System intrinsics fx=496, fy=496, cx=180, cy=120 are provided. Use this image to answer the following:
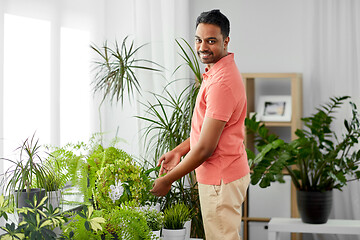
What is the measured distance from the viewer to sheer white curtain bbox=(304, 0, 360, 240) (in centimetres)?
415

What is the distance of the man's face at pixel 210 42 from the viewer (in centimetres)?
187

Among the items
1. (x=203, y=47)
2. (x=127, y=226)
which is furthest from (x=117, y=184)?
(x=203, y=47)

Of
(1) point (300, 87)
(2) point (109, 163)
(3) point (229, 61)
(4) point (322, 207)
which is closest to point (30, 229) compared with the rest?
(2) point (109, 163)

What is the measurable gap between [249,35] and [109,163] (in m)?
Answer: 2.61

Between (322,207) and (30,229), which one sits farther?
(322,207)

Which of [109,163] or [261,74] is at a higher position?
[261,74]

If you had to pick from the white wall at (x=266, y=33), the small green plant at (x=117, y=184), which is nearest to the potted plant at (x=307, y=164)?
the white wall at (x=266, y=33)

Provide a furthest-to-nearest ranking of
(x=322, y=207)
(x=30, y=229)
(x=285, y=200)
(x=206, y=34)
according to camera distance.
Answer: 1. (x=285, y=200)
2. (x=322, y=207)
3. (x=206, y=34)
4. (x=30, y=229)

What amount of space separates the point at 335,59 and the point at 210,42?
2.61 meters

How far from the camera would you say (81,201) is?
2166mm

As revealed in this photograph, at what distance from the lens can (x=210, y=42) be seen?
1882mm

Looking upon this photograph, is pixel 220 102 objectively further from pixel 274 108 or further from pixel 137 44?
pixel 274 108

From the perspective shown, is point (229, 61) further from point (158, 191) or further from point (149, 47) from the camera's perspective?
point (149, 47)

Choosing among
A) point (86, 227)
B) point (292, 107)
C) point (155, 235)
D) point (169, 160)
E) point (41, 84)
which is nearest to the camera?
point (86, 227)
